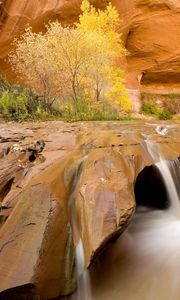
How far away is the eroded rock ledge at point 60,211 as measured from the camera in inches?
166

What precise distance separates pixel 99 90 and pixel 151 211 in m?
8.82

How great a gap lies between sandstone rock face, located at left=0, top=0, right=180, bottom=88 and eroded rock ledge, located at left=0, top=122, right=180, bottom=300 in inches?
559

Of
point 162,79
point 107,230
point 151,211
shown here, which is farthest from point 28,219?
point 162,79

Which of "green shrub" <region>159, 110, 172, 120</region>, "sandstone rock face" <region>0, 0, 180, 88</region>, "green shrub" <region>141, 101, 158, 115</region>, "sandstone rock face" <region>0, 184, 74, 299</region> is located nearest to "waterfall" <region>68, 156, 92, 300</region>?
"sandstone rock face" <region>0, 184, 74, 299</region>

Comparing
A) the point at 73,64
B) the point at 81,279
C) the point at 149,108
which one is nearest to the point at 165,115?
the point at 149,108

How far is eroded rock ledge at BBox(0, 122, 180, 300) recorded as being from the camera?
13.9ft

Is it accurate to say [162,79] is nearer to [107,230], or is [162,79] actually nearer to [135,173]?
[135,173]

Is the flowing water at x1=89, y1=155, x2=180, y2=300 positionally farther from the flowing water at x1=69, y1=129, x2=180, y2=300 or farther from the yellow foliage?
the yellow foliage

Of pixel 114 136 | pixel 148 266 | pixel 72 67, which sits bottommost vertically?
pixel 148 266

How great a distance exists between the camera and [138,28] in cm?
2020

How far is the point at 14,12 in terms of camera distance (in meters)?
18.9

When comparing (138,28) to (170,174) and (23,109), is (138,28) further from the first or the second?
(170,174)

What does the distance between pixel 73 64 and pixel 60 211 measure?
9956mm

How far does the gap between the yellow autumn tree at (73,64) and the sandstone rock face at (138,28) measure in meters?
4.18
